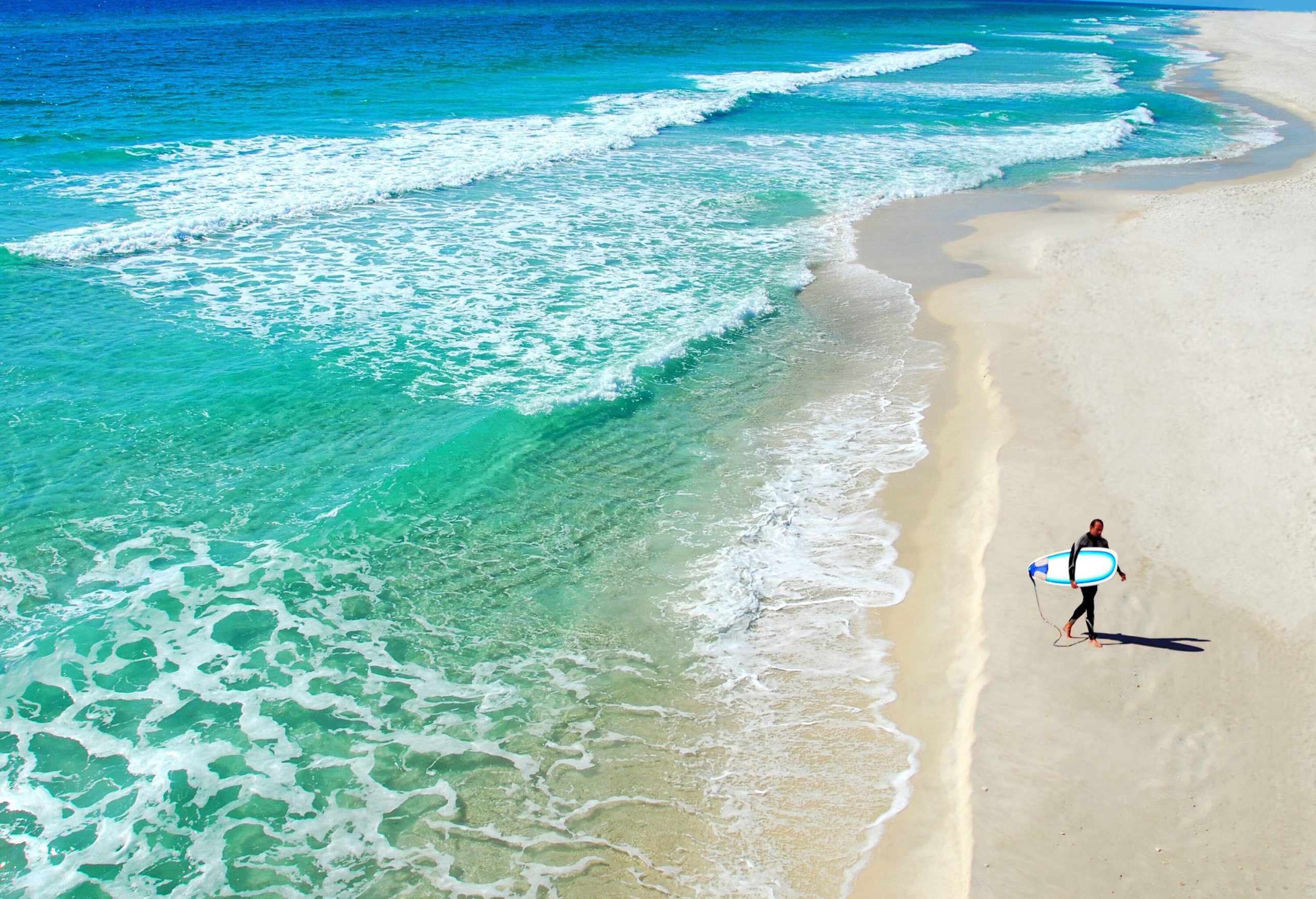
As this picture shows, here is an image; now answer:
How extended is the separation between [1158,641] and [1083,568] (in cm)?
111

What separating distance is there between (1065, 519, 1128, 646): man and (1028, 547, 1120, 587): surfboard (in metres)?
0.03

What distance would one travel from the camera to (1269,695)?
6969mm

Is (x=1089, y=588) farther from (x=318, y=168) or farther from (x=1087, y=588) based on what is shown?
(x=318, y=168)

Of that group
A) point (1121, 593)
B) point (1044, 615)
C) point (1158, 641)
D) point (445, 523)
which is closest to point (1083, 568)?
point (1044, 615)

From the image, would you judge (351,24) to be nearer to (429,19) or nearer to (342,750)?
(429,19)

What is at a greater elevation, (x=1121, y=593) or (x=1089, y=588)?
(x=1089, y=588)

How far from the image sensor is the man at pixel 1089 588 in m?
7.16

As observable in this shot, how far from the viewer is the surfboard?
23.2ft

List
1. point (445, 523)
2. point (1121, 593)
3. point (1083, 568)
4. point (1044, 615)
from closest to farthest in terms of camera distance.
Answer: point (1083, 568)
point (1044, 615)
point (1121, 593)
point (445, 523)

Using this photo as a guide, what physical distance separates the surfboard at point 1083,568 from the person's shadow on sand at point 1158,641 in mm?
619

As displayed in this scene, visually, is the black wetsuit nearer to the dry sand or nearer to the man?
the man

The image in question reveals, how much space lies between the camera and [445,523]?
9805 mm

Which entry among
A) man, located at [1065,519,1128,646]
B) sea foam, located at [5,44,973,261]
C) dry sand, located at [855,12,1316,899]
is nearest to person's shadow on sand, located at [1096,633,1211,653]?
dry sand, located at [855,12,1316,899]

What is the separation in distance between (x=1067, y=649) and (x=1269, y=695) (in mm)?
1471
